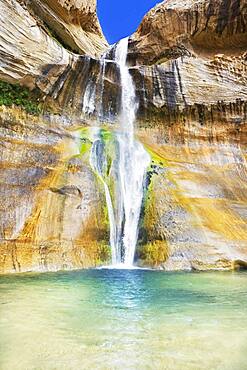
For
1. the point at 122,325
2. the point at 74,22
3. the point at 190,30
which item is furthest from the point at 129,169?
the point at 74,22

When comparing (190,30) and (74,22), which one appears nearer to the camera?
(190,30)

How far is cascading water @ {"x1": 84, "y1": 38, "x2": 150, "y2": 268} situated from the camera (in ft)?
46.4

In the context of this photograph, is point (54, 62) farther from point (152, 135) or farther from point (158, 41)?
point (158, 41)

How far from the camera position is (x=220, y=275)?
37.6ft

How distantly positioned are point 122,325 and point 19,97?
13.5 meters

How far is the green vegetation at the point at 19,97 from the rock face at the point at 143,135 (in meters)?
0.29

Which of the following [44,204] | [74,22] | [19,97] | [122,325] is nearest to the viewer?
[122,325]

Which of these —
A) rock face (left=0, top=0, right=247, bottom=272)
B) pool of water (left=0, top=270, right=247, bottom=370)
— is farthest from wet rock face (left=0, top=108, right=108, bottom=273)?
pool of water (left=0, top=270, right=247, bottom=370)

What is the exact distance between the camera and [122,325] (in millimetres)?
5664

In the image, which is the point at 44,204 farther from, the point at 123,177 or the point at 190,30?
the point at 190,30

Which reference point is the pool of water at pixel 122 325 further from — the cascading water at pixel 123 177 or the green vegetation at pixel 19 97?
the green vegetation at pixel 19 97

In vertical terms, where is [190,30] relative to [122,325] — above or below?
above

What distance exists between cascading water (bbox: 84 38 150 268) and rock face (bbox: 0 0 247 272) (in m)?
0.29

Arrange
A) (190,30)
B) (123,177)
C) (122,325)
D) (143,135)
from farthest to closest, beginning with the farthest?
(190,30) < (143,135) < (123,177) < (122,325)
